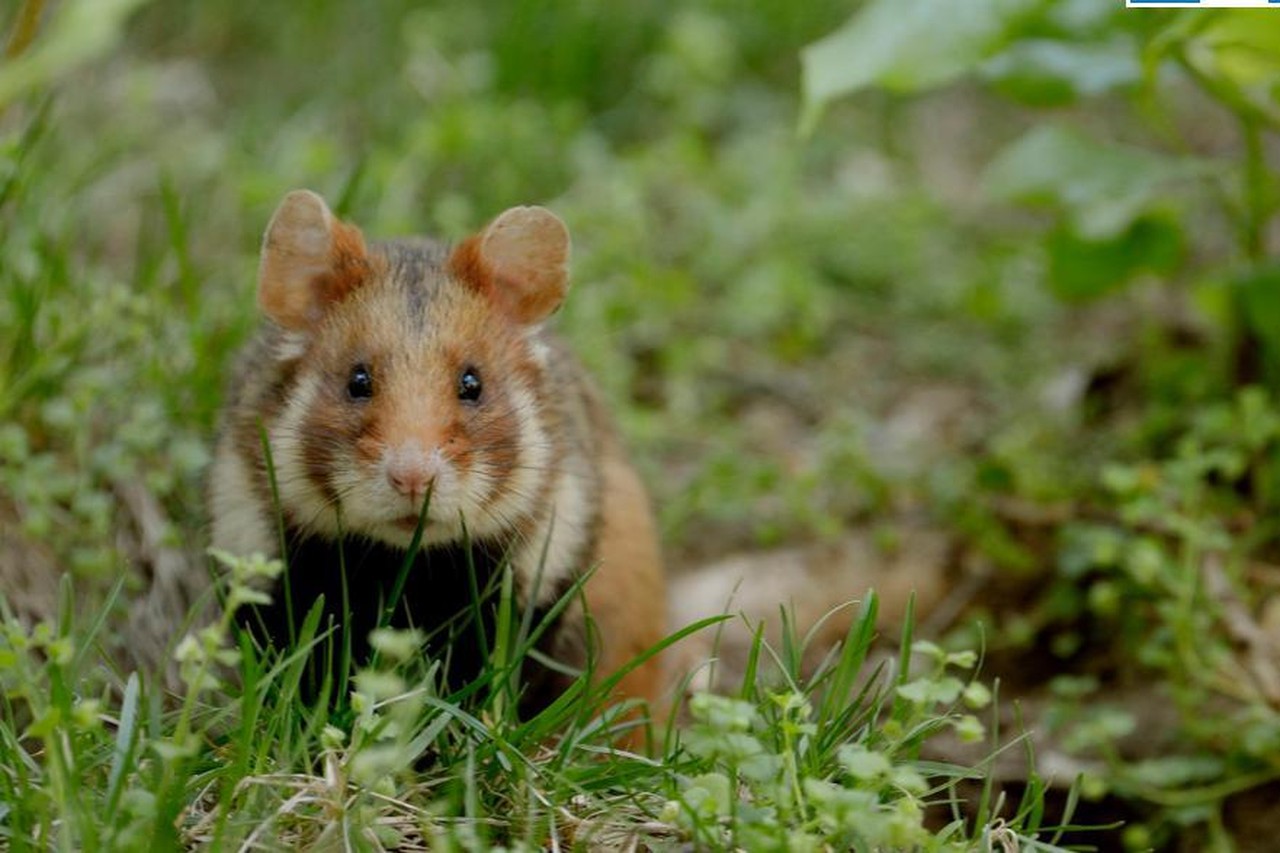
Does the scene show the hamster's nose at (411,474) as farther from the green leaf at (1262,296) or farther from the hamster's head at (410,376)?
the green leaf at (1262,296)

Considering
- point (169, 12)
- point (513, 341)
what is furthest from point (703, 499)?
point (169, 12)

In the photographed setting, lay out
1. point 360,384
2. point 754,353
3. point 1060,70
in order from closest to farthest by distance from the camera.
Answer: point 360,384
point 1060,70
point 754,353

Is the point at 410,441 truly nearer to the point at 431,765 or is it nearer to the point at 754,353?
the point at 431,765

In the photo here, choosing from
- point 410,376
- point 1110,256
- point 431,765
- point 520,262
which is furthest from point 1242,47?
point 431,765

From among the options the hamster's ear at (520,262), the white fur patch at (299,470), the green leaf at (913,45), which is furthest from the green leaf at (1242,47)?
the white fur patch at (299,470)

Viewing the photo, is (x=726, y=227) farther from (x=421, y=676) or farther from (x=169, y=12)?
(x=421, y=676)
